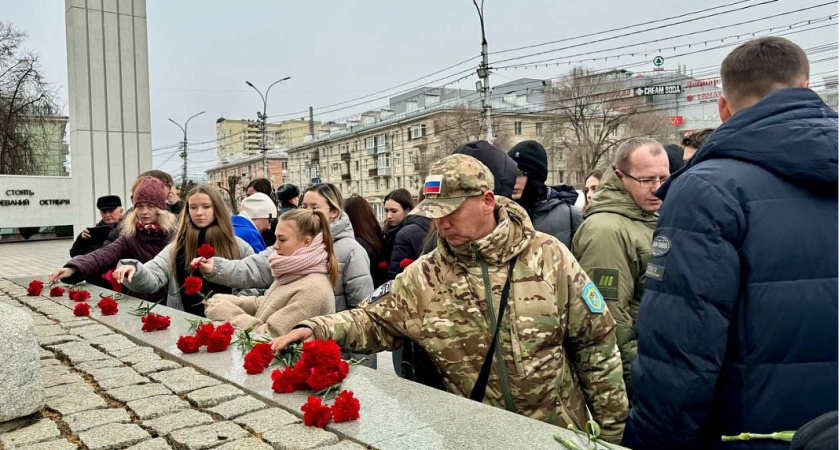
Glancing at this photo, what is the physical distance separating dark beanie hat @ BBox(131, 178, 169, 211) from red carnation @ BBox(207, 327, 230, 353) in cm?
229

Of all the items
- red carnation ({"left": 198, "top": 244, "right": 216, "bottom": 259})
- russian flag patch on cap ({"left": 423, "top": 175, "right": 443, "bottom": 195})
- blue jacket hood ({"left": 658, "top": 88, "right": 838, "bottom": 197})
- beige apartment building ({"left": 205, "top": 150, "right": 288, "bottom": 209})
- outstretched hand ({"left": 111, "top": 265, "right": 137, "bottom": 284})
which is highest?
beige apartment building ({"left": 205, "top": 150, "right": 288, "bottom": 209})

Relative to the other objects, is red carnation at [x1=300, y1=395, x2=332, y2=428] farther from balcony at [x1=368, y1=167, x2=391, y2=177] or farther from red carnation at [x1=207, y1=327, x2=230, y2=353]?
balcony at [x1=368, y1=167, x2=391, y2=177]

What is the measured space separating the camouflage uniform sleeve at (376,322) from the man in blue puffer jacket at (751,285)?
41.5 inches

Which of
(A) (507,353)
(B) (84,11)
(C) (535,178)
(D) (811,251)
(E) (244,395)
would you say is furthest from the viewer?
(B) (84,11)

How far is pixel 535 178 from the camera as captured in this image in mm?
4340

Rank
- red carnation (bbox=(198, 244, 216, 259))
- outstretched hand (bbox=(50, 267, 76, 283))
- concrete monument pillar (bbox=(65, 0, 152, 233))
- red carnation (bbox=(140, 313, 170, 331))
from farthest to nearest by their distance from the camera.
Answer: concrete monument pillar (bbox=(65, 0, 152, 233)) → outstretched hand (bbox=(50, 267, 76, 283)) → red carnation (bbox=(198, 244, 216, 259)) → red carnation (bbox=(140, 313, 170, 331))

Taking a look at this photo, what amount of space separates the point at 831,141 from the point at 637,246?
4.88 feet

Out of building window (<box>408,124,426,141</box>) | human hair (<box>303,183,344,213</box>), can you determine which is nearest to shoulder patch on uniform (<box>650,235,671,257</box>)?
human hair (<box>303,183,344,213</box>)

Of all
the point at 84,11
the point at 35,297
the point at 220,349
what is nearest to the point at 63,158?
the point at 84,11

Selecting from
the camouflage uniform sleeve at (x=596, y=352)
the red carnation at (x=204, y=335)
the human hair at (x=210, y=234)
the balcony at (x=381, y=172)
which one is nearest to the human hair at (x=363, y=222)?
the human hair at (x=210, y=234)

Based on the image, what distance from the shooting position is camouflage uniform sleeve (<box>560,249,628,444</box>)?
2.55 metres

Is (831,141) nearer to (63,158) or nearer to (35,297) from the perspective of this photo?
(35,297)

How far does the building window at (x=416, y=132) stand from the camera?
61.5 meters

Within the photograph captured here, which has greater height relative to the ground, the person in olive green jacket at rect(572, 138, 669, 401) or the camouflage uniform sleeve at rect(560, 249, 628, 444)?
the person in olive green jacket at rect(572, 138, 669, 401)
